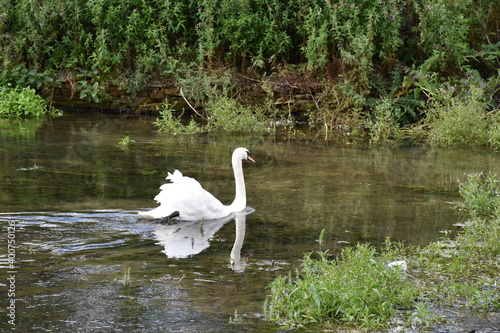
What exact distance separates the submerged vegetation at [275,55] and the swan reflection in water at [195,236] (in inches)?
238

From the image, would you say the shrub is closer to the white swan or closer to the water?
the water

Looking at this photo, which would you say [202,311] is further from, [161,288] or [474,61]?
[474,61]

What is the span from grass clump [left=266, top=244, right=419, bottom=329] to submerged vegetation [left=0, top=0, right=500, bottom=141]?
27.0ft

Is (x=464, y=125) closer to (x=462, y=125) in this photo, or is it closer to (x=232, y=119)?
(x=462, y=125)

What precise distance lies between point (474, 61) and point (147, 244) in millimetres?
10877

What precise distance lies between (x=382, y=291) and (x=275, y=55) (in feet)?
35.7

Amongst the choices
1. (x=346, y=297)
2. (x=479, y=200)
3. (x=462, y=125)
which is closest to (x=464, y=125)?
(x=462, y=125)

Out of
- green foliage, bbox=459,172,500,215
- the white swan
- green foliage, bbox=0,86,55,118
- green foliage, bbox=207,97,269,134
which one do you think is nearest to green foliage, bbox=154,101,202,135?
green foliage, bbox=207,97,269,134

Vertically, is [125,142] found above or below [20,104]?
Result: below

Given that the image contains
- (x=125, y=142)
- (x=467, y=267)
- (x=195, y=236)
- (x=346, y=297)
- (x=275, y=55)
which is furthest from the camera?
(x=275, y=55)

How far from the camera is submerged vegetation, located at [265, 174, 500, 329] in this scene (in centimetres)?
503

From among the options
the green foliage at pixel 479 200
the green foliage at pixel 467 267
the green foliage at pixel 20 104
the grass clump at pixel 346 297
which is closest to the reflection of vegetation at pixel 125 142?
the green foliage at pixel 20 104

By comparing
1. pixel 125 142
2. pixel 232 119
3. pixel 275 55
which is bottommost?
pixel 125 142

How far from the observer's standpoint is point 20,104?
15.2 m
